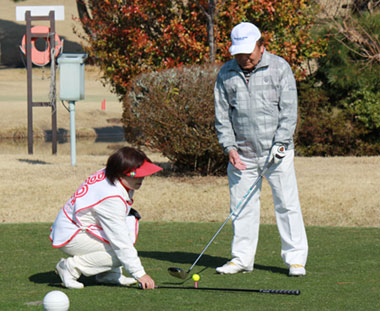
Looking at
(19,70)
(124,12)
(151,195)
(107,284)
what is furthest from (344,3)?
(19,70)

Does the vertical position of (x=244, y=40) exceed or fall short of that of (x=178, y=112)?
it exceeds it

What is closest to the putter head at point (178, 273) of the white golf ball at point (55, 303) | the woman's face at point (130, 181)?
the woman's face at point (130, 181)

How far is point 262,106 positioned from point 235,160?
0.47 m

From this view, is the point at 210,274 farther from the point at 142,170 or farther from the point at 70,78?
the point at 70,78

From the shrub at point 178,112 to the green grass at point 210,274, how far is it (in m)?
3.27

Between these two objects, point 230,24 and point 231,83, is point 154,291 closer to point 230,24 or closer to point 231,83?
point 231,83

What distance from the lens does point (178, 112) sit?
11695mm

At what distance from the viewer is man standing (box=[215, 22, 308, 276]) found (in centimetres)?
564

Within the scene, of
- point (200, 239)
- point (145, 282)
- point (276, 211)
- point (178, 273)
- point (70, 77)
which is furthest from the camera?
point (70, 77)

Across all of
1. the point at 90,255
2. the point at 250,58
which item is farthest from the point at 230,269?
the point at 250,58

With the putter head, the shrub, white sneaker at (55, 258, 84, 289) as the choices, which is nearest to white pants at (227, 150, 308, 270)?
the putter head

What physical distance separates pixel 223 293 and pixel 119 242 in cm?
84

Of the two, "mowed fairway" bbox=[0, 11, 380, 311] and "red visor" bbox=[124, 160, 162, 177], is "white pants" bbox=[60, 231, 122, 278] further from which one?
"red visor" bbox=[124, 160, 162, 177]

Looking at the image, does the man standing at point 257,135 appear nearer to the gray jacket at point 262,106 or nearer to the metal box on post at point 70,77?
the gray jacket at point 262,106
